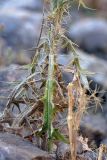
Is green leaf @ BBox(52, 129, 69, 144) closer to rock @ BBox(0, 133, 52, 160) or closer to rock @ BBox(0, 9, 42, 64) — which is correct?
rock @ BBox(0, 133, 52, 160)

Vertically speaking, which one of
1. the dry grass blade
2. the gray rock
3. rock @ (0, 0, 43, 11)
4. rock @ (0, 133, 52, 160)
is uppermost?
the dry grass blade

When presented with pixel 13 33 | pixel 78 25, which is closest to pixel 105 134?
pixel 13 33

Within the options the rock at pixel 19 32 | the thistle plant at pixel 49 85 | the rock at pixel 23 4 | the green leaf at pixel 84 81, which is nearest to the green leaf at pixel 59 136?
the thistle plant at pixel 49 85

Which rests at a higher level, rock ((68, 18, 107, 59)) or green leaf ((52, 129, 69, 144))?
green leaf ((52, 129, 69, 144))

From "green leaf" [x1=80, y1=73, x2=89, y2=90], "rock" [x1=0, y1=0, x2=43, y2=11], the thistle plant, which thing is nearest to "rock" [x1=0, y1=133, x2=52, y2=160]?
the thistle plant

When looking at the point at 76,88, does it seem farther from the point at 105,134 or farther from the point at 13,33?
the point at 13,33

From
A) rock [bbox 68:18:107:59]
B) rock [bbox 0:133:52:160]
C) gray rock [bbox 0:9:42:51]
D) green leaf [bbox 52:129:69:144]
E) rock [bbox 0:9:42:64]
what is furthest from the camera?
rock [bbox 68:18:107:59]

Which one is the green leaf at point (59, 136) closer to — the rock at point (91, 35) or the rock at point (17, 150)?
the rock at point (17, 150)
